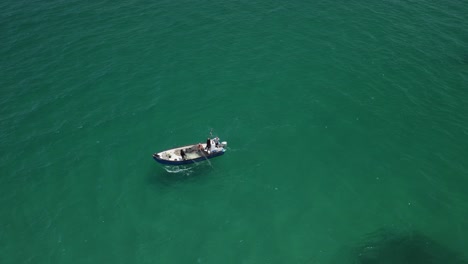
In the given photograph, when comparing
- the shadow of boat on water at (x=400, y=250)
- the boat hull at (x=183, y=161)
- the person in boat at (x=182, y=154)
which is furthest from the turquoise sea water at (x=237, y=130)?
the person in boat at (x=182, y=154)

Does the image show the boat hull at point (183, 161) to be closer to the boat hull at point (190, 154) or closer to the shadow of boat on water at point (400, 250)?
the boat hull at point (190, 154)

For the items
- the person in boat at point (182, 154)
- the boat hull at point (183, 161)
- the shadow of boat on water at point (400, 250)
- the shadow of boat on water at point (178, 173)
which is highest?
the person in boat at point (182, 154)

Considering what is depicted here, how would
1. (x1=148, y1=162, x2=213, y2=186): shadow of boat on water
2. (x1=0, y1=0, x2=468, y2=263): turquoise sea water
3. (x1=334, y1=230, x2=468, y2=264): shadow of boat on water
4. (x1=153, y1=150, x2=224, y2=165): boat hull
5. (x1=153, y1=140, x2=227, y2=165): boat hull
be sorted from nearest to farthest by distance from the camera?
(x1=334, y1=230, x2=468, y2=264): shadow of boat on water → (x1=0, y1=0, x2=468, y2=263): turquoise sea water → (x1=153, y1=150, x2=224, y2=165): boat hull → (x1=153, y1=140, x2=227, y2=165): boat hull → (x1=148, y1=162, x2=213, y2=186): shadow of boat on water

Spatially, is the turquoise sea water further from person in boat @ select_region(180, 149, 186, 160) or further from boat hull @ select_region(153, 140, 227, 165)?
person in boat @ select_region(180, 149, 186, 160)

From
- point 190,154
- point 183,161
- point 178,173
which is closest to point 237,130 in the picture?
point 190,154

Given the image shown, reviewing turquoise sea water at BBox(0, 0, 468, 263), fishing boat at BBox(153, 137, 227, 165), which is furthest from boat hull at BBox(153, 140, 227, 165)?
turquoise sea water at BBox(0, 0, 468, 263)
